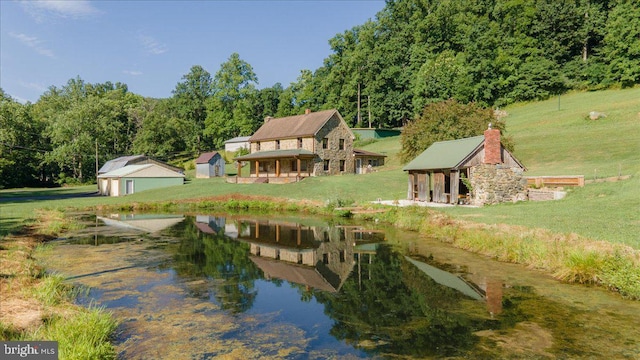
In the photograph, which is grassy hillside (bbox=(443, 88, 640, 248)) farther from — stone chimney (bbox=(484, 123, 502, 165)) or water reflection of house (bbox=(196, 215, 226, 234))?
water reflection of house (bbox=(196, 215, 226, 234))

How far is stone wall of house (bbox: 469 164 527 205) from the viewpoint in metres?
27.3

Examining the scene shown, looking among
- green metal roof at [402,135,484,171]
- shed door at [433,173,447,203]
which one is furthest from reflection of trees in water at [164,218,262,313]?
shed door at [433,173,447,203]

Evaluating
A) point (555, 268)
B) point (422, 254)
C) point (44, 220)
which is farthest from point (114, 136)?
point (555, 268)

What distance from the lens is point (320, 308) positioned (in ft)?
36.6

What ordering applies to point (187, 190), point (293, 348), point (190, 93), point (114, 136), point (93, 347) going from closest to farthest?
point (93, 347) < point (293, 348) < point (187, 190) < point (114, 136) < point (190, 93)

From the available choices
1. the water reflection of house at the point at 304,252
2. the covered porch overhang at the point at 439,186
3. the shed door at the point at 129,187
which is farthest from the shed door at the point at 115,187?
the covered porch overhang at the point at 439,186

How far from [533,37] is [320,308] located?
8712 cm

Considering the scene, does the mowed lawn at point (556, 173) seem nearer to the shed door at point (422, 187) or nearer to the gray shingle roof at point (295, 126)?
the shed door at point (422, 187)

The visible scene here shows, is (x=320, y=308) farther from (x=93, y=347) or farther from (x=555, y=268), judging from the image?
(x=555, y=268)

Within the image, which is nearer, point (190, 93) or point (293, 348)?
point (293, 348)

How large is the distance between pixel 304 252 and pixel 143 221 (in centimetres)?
1615

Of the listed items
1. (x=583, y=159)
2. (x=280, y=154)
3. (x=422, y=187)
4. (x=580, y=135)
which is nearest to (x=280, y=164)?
(x=280, y=154)

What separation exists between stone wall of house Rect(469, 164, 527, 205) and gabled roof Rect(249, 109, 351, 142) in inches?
981

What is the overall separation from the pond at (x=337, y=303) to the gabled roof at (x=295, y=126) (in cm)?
3172
